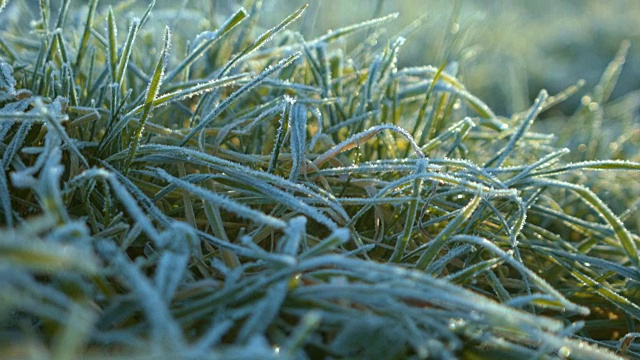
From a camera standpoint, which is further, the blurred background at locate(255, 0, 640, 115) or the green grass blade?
the blurred background at locate(255, 0, 640, 115)

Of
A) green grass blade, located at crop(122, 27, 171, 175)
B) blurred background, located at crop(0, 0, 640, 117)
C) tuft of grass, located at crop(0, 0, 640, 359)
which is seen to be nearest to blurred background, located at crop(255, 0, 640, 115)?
blurred background, located at crop(0, 0, 640, 117)

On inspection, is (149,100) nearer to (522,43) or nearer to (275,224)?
(275,224)

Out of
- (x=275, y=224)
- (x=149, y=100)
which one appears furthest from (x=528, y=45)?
(x=275, y=224)

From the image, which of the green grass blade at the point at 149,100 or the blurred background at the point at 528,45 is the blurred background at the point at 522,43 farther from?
the green grass blade at the point at 149,100

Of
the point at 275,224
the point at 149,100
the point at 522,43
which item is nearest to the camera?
the point at 275,224

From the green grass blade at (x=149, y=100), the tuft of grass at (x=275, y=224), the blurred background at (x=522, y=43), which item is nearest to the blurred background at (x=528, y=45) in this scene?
the blurred background at (x=522, y=43)

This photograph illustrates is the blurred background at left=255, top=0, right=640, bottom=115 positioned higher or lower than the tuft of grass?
lower

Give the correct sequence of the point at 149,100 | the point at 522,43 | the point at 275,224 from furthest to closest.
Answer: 1. the point at 522,43
2. the point at 149,100
3. the point at 275,224

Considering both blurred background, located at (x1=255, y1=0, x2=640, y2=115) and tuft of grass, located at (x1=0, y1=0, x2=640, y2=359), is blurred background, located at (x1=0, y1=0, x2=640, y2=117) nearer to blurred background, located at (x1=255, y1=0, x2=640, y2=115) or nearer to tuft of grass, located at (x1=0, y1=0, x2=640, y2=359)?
blurred background, located at (x1=255, y1=0, x2=640, y2=115)
